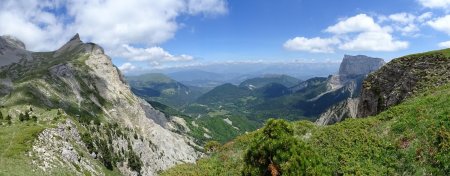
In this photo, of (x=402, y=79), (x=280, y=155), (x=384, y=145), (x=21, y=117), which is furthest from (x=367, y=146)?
(x=21, y=117)

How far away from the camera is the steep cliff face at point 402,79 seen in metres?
68.1

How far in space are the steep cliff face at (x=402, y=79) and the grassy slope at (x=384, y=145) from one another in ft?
36.8

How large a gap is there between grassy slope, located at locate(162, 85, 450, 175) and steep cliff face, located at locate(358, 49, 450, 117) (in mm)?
11227

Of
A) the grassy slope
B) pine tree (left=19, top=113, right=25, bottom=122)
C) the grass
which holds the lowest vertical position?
pine tree (left=19, top=113, right=25, bottom=122)

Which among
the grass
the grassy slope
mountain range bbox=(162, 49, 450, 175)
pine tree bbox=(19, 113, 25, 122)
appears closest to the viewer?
mountain range bbox=(162, 49, 450, 175)

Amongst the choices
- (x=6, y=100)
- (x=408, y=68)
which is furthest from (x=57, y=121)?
(x=408, y=68)

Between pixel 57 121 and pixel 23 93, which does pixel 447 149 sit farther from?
pixel 23 93

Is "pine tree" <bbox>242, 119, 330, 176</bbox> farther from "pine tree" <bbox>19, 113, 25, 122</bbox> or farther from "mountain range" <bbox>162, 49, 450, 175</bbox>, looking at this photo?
"pine tree" <bbox>19, 113, 25, 122</bbox>

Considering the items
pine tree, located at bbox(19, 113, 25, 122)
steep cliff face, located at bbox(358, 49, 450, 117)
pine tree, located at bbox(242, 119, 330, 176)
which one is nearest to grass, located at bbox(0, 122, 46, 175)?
pine tree, located at bbox(242, 119, 330, 176)

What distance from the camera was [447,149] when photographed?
3850 centimetres

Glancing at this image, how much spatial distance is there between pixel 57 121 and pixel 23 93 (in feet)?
180

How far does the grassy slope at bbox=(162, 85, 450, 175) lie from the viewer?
40.3m

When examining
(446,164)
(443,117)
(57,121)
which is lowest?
(57,121)

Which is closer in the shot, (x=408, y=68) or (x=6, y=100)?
(x=408, y=68)
